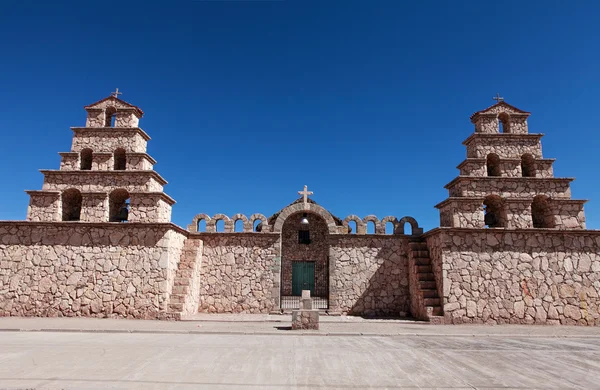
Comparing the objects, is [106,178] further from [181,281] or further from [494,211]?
[494,211]

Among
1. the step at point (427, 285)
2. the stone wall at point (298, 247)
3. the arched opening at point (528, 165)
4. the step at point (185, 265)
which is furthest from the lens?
the stone wall at point (298, 247)

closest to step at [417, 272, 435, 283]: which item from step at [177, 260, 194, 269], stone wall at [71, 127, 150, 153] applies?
step at [177, 260, 194, 269]

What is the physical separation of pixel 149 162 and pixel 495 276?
1538 cm

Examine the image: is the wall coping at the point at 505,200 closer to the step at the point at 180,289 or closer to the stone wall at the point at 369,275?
the stone wall at the point at 369,275

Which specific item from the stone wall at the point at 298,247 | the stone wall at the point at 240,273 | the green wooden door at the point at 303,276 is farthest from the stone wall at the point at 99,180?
the stone wall at the point at 298,247

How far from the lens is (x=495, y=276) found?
572 inches

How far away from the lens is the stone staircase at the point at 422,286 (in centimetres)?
1438

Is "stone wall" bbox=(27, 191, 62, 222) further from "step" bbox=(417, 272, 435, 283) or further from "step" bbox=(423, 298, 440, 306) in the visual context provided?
"step" bbox=(423, 298, 440, 306)

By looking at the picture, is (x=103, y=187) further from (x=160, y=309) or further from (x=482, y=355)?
(x=482, y=355)

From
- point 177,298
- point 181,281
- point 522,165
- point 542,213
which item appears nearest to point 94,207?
point 181,281

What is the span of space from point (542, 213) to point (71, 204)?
2083cm

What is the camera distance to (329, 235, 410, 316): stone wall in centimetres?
1689

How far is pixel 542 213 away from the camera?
16.2 m

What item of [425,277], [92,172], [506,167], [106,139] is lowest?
[425,277]
